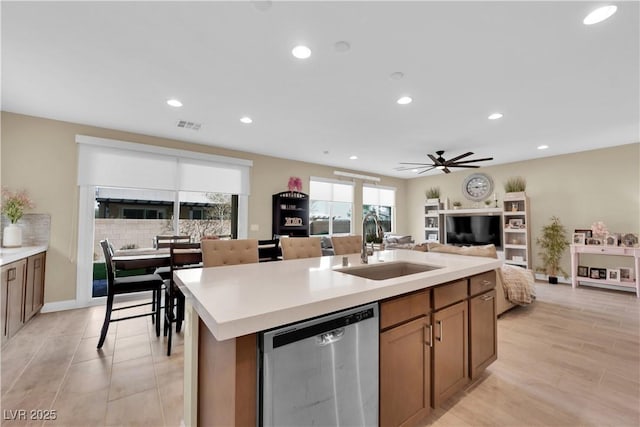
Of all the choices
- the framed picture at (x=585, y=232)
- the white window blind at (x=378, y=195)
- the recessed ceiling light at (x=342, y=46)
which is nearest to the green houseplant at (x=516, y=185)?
the framed picture at (x=585, y=232)

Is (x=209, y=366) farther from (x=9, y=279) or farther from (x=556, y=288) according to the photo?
(x=556, y=288)

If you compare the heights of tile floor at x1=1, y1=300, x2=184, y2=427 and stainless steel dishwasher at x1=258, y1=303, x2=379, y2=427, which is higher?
stainless steel dishwasher at x1=258, y1=303, x2=379, y2=427

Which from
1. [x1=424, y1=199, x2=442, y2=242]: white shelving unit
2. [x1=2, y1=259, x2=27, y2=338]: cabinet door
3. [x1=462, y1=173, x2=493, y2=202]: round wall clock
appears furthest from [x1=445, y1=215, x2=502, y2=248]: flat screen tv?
[x1=2, y1=259, x2=27, y2=338]: cabinet door

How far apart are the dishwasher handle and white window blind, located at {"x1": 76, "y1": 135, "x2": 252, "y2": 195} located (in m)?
4.52

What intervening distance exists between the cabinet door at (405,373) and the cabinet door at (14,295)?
358 cm

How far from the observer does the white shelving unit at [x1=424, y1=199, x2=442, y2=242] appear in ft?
25.4

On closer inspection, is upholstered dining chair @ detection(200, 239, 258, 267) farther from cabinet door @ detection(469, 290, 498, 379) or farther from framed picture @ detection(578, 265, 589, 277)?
framed picture @ detection(578, 265, 589, 277)

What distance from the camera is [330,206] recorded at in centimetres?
716

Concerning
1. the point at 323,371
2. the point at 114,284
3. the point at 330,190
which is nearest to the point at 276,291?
the point at 323,371

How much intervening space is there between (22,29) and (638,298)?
841 centimetres

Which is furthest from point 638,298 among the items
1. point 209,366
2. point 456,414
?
point 209,366

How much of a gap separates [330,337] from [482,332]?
5.29 ft

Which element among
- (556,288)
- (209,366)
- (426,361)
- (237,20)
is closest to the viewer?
(209,366)

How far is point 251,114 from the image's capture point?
365cm
